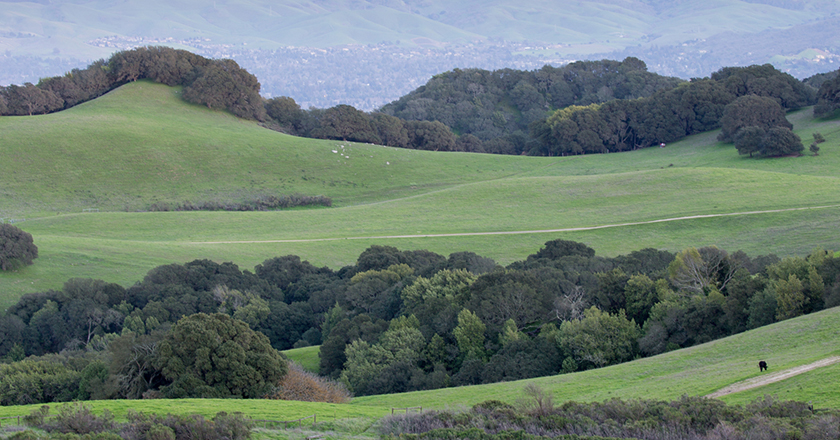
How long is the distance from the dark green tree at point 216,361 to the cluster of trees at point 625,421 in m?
6.31

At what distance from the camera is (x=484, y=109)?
4673 inches

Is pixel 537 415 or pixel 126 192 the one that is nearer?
pixel 537 415

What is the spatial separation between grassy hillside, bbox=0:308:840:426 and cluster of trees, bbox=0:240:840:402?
114 inches

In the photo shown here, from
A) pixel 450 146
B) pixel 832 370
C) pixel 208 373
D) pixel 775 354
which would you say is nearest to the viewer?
pixel 832 370

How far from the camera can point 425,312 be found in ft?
91.0

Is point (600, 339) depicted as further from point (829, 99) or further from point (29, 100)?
point (29, 100)

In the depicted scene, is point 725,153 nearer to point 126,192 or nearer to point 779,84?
point 779,84

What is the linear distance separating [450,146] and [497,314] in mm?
62660

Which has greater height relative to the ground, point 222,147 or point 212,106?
point 212,106

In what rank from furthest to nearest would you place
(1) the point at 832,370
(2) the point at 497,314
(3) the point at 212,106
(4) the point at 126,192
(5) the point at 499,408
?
(3) the point at 212,106 < (4) the point at 126,192 < (2) the point at 497,314 < (5) the point at 499,408 < (1) the point at 832,370

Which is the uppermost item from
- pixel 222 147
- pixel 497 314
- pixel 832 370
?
pixel 222 147

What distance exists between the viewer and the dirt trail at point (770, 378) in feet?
44.5

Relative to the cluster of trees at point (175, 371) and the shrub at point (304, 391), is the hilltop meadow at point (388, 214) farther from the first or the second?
the cluster of trees at point (175, 371)

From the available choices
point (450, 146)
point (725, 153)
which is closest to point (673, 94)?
point (725, 153)
